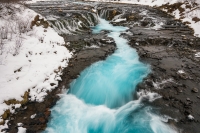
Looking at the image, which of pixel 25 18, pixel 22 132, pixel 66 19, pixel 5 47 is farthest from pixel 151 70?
pixel 66 19

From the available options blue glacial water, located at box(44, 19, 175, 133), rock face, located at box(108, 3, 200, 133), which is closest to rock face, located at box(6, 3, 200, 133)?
rock face, located at box(108, 3, 200, 133)

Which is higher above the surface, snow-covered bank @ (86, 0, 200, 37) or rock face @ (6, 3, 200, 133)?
snow-covered bank @ (86, 0, 200, 37)

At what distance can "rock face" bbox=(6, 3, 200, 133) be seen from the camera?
21.9 ft

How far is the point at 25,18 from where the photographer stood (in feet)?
43.5

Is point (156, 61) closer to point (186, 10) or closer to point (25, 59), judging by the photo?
point (25, 59)

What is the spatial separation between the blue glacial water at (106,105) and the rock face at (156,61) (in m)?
0.45

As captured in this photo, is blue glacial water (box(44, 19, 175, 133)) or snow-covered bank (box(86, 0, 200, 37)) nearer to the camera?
blue glacial water (box(44, 19, 175, 133))

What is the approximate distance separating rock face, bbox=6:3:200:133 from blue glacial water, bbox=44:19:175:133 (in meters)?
0.45

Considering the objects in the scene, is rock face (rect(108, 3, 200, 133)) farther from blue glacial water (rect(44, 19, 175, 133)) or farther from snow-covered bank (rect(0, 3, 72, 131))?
snow-covered bank (rect(0, 3, 72, 131))

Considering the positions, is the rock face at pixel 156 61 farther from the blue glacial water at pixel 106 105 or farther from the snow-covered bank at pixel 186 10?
the snow-covered bank at pixel 186 10

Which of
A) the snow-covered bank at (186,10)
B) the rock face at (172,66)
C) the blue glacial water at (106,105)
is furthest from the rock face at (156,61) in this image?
the snow-covered bank at (186,10)

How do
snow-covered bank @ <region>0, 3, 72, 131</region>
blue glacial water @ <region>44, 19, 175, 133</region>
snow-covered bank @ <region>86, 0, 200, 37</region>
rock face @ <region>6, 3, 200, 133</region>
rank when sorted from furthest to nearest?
snow-covered bank @ <region>86, 0, 200, 37</region>, snow-covered bank @ <region>0, 3, 72, 131</region>, rock face @ <region>6, 3, 200, 133</region>, blue glacial water @ <region>44, 19, 175, 133</region>

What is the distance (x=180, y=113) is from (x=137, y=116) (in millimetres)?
1656

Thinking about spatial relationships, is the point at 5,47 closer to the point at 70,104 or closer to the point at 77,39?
the point at 70,104
